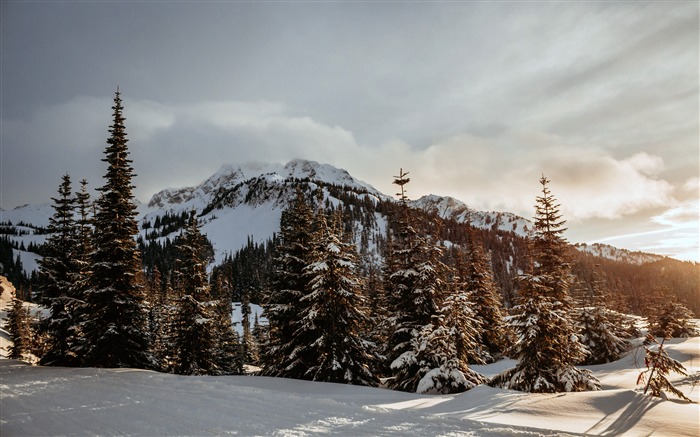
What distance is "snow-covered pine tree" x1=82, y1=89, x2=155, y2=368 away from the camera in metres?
18.7

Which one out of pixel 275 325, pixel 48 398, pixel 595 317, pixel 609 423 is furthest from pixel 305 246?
pixel 595 317

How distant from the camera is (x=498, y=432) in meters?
7.50

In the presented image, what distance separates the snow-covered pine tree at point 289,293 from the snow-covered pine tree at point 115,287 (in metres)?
7.19

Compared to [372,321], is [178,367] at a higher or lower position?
lower

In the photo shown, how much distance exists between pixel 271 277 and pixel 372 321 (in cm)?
726

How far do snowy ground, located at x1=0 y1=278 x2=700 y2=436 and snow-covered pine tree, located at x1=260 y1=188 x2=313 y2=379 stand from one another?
7.75 meters

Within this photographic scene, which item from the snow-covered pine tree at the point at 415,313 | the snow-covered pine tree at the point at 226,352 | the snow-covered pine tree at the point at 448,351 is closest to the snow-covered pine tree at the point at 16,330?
the snow-covered pine tree at the point at 226,352

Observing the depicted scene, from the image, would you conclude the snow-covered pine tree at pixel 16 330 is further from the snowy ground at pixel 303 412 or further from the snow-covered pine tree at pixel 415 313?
the snow-covered pine tree at pixel 415 313

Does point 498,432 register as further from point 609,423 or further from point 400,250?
point 400,250

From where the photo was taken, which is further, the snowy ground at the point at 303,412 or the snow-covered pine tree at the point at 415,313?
the snow-covered pine tree at the point at 415,313

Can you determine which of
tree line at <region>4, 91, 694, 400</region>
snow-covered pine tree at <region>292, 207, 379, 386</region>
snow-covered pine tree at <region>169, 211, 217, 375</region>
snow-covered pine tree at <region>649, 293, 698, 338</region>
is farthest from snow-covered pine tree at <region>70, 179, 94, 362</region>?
snow-covered pine tree at <region>649, 293, 698, 338</region>

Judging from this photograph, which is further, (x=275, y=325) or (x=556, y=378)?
(x=275, y=325)

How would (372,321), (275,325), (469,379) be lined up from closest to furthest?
(469,379) < (372,321) < (275,325)

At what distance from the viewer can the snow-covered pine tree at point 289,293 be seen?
66.0 ft
